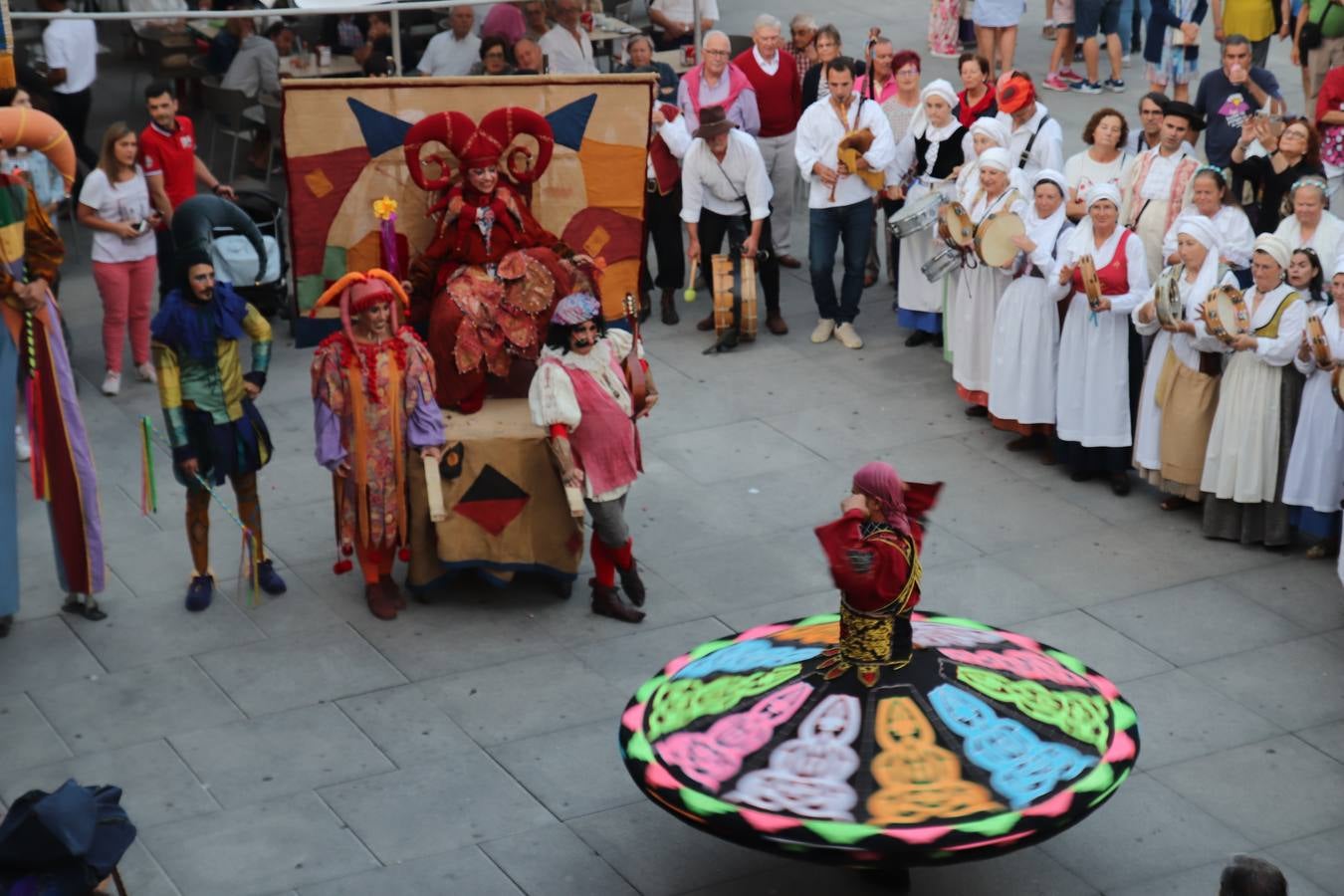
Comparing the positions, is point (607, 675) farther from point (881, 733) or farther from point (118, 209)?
point (118, 209)

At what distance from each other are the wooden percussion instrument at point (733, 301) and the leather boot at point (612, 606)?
3.78 meters

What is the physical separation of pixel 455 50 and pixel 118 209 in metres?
4.48

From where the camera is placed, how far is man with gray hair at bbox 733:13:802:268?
14.0 metres

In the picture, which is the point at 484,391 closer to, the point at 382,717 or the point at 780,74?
the point at 382,717

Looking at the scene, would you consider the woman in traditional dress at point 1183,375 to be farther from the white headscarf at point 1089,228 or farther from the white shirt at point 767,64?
the white shirt at point 767,64

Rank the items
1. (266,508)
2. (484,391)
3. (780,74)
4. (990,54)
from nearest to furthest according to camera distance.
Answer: (484,391)
(266,508)
(780,74)
(990,54)

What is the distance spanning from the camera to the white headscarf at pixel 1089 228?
10492 mm

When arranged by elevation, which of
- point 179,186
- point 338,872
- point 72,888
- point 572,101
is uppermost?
point 572,101

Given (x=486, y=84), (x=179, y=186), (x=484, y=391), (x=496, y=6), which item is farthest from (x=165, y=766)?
(x=496, y=6)

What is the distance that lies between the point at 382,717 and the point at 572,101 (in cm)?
323

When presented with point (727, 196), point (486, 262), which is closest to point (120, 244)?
point (486, 262)

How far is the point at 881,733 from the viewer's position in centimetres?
667

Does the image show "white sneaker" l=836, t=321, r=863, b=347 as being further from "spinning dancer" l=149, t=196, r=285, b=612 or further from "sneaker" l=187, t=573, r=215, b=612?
"sneaker" l=187, t=573, r=215, b=612

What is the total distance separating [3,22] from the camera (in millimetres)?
9266
